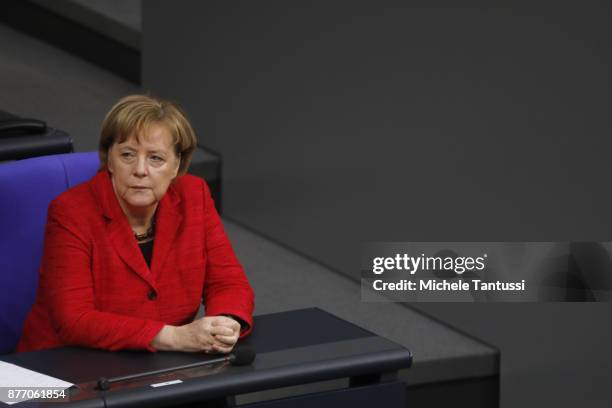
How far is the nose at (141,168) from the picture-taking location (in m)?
2.50

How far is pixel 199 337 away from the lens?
7.73ft

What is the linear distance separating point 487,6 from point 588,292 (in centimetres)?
75

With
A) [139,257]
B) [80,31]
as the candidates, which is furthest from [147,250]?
[80,31]

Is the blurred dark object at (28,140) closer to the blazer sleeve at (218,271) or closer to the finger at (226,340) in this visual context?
the blazer sleeve at (218,271)

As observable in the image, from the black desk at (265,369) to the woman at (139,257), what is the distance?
0.17 feet

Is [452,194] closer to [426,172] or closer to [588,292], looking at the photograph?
[426,172]

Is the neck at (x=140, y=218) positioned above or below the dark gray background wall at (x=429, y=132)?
below

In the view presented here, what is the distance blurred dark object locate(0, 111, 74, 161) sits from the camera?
3.14 meters

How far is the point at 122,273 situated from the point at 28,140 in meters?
0.81

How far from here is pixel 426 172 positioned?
3.53 m

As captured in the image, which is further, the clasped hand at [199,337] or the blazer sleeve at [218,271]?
the blazer sleeve at [218,271]

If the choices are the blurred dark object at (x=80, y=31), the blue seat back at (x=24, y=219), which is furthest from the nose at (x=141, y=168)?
Result: the blurred dark object at (x=80, y=31)

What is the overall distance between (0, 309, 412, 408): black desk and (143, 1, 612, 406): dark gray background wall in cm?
86

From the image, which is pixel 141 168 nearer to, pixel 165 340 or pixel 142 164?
pixel 142 164
